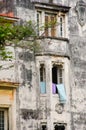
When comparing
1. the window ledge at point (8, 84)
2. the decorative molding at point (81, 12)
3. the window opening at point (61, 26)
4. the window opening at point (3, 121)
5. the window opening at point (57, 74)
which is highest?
the decorative molding at point (81, 12)

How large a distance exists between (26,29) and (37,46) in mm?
7776

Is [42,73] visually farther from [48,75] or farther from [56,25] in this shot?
[56,25]

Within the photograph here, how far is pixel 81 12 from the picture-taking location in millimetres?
Result: 38375

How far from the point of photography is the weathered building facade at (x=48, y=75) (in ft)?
115

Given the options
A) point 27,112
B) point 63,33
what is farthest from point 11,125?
point 63,33

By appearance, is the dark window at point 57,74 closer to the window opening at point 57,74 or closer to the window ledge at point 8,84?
the window opening at point 57,74

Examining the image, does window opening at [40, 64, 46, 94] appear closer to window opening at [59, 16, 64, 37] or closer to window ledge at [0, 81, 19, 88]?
window ledge at [0, 81, 19, 88]

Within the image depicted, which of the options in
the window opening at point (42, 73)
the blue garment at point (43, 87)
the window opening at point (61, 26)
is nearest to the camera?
the blue garment at point (43, 87)

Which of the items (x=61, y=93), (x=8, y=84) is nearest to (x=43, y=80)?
(x=61, y=93)

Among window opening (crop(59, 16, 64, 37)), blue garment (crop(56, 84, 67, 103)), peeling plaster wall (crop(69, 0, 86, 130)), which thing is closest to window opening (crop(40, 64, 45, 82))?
blue garment (crop(56, 84, 67, 103))

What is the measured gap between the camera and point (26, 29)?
1089 inches

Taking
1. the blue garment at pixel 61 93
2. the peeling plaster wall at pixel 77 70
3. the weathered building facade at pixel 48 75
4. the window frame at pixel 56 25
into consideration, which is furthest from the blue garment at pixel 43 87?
the window frame at pixel 56 25

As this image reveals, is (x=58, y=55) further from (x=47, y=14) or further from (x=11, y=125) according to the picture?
(x=11, y=125)

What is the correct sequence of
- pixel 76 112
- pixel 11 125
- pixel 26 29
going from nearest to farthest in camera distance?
pixel 26 29 → pixel 11 125 → pixel 76 112
